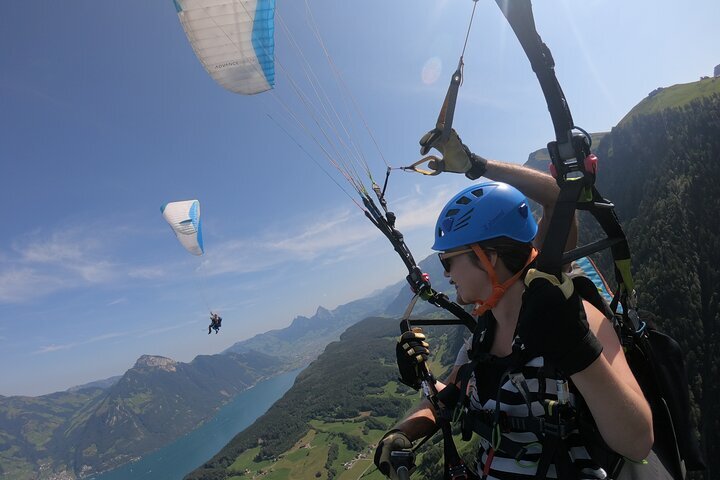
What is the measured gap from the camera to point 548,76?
88.0 inches

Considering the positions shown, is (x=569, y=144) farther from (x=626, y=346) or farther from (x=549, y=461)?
(x=549, y=461)

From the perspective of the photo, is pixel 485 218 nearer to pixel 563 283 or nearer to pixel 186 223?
pixel 563 283

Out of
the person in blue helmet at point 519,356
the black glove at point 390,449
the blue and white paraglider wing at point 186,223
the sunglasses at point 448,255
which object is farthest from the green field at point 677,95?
the black glove at point 390,449

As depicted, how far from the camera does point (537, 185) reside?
133 inches

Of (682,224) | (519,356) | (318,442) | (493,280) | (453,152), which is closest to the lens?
(519,356)

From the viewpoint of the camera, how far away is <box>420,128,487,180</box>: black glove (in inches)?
154

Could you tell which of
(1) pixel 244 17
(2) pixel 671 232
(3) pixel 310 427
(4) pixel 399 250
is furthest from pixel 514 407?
(3) pixel 310 427

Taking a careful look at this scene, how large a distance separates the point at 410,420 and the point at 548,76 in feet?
11.0

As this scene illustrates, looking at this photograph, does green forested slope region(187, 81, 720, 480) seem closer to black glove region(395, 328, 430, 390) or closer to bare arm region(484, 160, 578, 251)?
black glove region(395, 328, 430, 390)

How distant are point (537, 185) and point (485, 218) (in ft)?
2.58

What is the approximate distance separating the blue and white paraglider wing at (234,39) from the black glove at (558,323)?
12.4m

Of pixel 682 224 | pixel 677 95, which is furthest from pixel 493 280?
pixel 677 95

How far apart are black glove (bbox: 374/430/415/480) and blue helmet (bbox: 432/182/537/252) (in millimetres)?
2017

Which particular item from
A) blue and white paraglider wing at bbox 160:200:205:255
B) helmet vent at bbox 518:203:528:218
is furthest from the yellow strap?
blue and white paraglider wing at bbox 160:200:205:255
